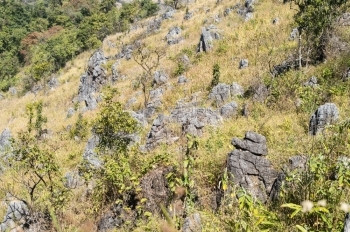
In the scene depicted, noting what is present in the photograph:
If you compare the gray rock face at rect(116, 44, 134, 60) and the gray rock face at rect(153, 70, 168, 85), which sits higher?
the gray rock face at rect(153, 70, 168, 85)

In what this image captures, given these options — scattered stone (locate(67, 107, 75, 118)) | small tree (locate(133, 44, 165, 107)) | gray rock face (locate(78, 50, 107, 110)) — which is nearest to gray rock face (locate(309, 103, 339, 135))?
small tree (locate(133, 44, 165, 107))

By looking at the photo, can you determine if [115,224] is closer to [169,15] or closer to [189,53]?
[189,53]

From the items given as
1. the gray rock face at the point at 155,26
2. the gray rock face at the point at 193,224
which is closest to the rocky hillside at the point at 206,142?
the gray rock face at the point at 193,224

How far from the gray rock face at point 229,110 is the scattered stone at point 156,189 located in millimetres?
5677

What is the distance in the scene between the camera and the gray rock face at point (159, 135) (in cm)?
1080

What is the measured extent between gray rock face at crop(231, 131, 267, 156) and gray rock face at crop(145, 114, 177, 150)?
14.2 feet

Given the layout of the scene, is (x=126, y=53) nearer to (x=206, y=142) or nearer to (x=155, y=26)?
(x=155, y=26)

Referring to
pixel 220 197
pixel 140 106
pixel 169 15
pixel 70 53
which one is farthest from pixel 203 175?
pixel 70 53

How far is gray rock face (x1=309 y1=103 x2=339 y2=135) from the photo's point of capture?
7750 mm

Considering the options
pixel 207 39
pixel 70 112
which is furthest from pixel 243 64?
pixel 70 112

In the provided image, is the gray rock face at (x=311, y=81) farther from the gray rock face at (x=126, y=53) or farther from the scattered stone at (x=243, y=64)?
the gray rock face at (x=126, y=53)

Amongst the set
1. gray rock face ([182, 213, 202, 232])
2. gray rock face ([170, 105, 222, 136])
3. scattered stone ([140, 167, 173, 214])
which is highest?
gray rock face ([182, 213, 202, 232])

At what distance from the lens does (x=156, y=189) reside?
6.57m

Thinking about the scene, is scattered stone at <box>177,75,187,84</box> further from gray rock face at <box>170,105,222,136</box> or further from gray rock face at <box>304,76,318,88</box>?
gray rock face at <box>304,76,318,88</box>
